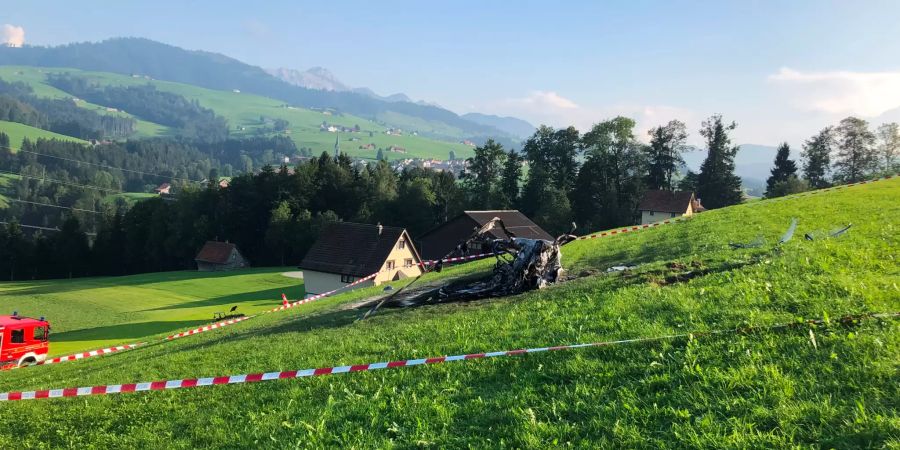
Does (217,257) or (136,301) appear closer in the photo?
(136,301)

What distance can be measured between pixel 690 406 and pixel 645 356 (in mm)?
1521

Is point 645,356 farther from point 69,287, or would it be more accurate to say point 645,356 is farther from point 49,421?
point 69,287

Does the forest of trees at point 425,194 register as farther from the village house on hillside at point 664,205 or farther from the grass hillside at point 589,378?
the grass hillside at point 589,378

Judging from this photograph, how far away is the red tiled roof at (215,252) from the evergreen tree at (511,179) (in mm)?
50500

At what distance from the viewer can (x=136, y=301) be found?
188ft

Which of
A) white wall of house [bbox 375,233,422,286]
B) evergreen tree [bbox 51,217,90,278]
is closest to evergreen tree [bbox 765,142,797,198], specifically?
white wall of house [bbox 375,233,422,286]

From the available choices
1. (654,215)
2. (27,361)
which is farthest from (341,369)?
(654,215)

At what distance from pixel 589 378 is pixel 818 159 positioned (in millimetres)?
107341

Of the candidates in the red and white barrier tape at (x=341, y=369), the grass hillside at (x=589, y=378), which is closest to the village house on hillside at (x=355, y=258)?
the grass hillside at (x=589, y=378)

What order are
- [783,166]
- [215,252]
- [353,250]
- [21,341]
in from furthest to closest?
1. [783,166]
2. [215,252]
3. [353,250]
4. [21,341]

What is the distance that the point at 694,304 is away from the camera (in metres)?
9.50

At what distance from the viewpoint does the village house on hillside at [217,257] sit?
290 feet

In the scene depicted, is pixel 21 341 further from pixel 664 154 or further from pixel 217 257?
pixel 664 154

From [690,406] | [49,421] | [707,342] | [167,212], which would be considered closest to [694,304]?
[707,342]
